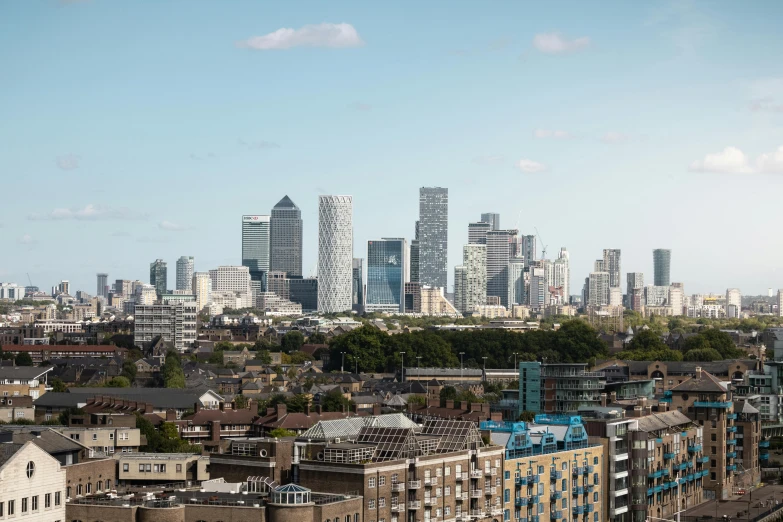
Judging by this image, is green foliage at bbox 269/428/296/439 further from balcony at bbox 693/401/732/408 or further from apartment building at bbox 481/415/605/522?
balcony at bbox 693/401/732/408

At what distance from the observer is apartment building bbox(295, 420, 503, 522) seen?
2699 inches

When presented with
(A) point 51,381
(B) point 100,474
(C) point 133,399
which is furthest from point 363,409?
(B) point 100,474

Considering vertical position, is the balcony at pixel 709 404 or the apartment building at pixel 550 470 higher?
the balcony at pixel 709 404

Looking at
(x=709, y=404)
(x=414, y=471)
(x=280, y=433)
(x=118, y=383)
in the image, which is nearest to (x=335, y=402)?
(x=280, y=433)

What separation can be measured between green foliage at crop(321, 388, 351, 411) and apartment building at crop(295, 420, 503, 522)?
181 feet

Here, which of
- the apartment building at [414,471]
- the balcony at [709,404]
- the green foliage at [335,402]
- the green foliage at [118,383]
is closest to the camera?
the apartment building at [414,471]

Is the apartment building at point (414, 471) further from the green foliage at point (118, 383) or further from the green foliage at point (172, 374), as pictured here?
the green foliage at point (172, 374)

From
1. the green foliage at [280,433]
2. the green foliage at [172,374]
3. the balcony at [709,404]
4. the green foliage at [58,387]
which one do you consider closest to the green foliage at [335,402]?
the green foliage at [280,433]

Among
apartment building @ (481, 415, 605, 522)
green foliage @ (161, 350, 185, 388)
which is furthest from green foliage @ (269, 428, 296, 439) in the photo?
green foliage @ (161, 350, 185, 388)

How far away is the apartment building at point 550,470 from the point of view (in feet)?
263

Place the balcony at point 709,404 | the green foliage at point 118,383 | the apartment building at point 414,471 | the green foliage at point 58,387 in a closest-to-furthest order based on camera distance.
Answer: the apartment building at point 414,471 → the balcony at point 709,404 → the green foliage at point 58,387 → the green foliage at point 118,383

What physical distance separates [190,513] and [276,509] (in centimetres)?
389

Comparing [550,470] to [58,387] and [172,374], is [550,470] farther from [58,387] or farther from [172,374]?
[172,374]

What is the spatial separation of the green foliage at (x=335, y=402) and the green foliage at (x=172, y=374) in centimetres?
2817
